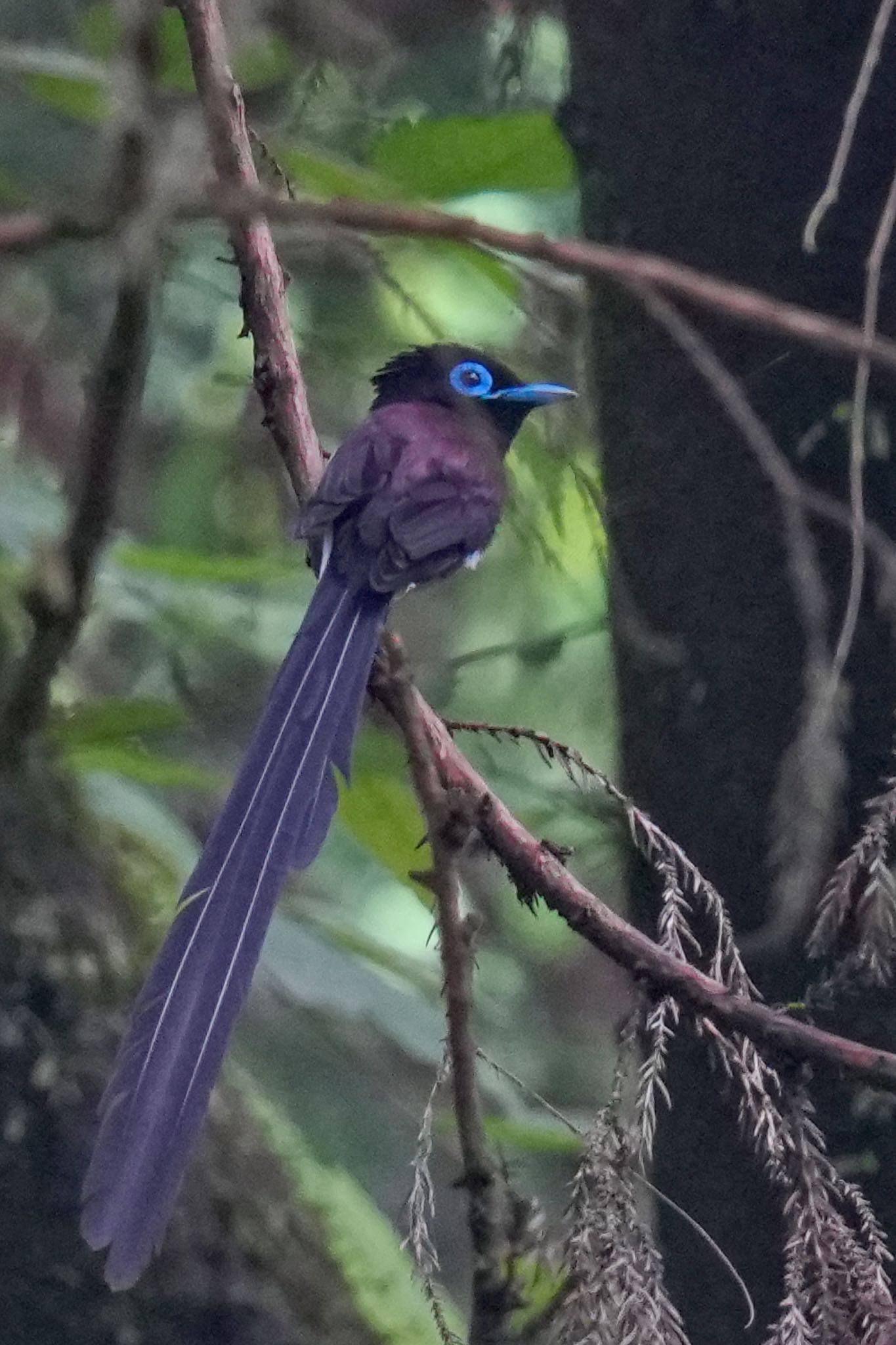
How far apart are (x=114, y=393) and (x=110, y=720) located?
1.93 ft

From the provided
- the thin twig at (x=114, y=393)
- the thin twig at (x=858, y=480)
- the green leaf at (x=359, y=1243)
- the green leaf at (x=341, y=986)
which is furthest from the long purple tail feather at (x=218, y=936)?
the green leaf at (x=359, y=1243)

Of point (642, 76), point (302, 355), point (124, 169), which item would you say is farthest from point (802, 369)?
point (124, 169)

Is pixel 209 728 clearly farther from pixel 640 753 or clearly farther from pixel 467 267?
pixel 467 267

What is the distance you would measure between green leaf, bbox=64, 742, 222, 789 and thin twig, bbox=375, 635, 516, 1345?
0.58 metres

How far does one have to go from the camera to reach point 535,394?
2633mm

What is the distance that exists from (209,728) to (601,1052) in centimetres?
195

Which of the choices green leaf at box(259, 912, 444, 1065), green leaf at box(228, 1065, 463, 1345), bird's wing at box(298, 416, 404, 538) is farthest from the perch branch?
green leaf at box(228, 1065, 463, 1345)

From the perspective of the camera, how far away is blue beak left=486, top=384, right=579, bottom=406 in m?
2.59

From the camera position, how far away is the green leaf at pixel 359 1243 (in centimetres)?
253

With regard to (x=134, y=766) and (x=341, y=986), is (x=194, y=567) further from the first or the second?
(x=341, y=986)

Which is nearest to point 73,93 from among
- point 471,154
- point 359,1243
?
point 471,154

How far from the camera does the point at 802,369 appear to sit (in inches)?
81.6

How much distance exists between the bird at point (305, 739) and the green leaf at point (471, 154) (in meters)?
0.38

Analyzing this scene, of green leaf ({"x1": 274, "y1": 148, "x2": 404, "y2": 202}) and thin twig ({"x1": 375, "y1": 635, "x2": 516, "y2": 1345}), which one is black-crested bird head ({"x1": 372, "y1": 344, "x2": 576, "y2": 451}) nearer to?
green leaf ({"x1": 274, "y1": 148, "x2": 404, "y2": 202})
